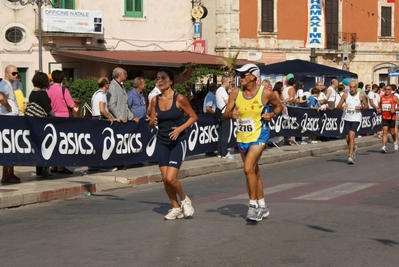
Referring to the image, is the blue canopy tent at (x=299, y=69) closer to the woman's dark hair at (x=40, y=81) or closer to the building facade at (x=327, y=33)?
the building facade at (x=327, y=33)

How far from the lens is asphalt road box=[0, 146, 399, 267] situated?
797 centimetres

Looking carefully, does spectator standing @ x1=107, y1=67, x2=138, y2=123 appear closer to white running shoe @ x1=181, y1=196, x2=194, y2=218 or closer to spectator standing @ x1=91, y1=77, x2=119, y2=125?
spectator standing @ x1=91, y1=77, x2=119, y2=125

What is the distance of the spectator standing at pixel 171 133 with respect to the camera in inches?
404

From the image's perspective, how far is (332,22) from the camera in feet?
149

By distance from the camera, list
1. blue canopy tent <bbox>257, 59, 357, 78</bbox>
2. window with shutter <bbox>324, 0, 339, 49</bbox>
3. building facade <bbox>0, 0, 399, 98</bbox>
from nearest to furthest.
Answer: blue canopy tent <bbox>257, 59, 357, 78</bbox> → building facade <bbox>0, 0, 399, 98</bbox> → window with shutter <bbox>324, 0, 339, 49</bbox>

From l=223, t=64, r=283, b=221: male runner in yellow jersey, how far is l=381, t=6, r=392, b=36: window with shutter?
39.2m

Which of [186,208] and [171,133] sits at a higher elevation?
[171,133]

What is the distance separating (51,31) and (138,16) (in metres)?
4.88

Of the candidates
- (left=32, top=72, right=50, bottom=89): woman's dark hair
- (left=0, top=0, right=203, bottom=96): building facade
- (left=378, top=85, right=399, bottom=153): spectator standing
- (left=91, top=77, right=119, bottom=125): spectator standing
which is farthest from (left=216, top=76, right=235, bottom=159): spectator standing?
(left=0, top=0, right=203, bottom=96): building facade

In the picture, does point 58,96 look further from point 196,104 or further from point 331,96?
point 196,104

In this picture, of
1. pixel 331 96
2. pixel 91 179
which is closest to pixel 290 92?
pixel 331 96

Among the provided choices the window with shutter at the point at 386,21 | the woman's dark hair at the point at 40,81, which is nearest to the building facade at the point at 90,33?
the woman's dark hair at the point at 40,81

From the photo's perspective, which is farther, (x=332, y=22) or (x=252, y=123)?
(x=332, y=22)

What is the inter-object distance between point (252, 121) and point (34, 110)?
209 inches
